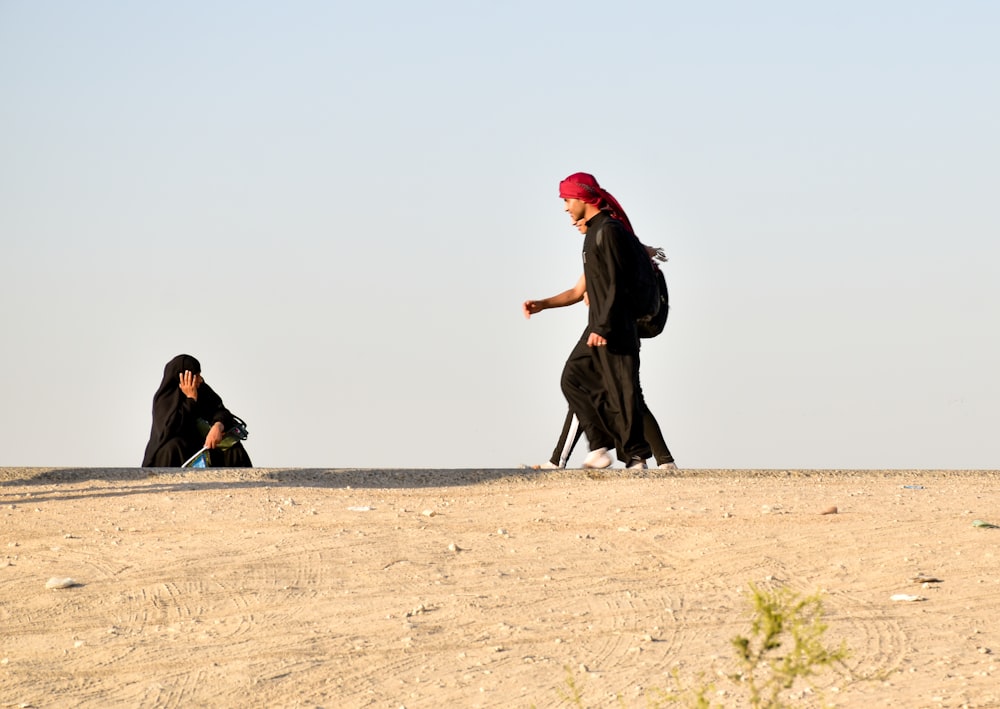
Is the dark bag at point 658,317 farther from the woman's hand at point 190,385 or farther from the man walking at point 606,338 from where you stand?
the woman's hand at point 190,385

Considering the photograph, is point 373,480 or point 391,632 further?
point 373,480

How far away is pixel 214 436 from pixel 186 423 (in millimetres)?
→ 437

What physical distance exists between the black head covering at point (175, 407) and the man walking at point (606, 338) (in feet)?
10.1

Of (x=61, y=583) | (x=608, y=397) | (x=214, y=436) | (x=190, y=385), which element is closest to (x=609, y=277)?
(x=608, y=397)

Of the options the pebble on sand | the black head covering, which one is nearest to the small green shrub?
the pebble on sand

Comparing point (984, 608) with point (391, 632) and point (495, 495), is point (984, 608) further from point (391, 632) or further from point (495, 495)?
point (495, 495)

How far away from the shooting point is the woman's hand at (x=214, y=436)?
1259cm

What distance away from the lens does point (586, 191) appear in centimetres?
1159

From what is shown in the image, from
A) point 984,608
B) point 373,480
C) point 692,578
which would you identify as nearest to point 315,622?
point 692,578

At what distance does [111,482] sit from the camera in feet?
34.2

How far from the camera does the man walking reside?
11.5 m

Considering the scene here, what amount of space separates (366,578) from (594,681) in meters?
1.82

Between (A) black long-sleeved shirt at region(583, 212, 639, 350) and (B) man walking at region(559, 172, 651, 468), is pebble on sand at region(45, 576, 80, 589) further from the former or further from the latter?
(A) black long-sleeved shirt at region(583, 212, 639, 350)

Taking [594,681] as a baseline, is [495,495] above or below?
above
